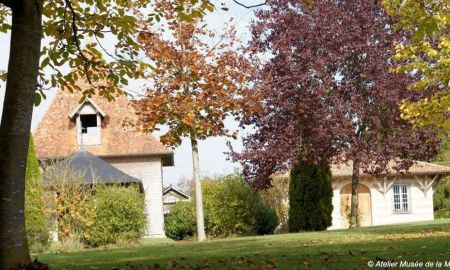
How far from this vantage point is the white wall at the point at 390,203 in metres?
40.7

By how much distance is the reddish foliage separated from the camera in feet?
74.7

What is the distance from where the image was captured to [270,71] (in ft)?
77.8

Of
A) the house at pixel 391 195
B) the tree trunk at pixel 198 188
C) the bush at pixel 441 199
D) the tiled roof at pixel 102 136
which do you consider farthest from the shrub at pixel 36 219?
the bush at pixel 441 199

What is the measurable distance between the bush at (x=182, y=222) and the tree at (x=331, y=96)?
6474 mm

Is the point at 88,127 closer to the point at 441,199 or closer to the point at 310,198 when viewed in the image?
the point at 310,198

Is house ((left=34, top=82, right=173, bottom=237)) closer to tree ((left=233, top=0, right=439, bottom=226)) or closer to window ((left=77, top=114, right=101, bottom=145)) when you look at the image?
window ((left=77, top=114, right=101, bottom=145))

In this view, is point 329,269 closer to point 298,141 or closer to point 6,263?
point 6,263

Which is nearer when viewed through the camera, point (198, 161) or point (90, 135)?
point (198, 161)

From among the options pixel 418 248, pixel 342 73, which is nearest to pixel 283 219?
pixel 342 73

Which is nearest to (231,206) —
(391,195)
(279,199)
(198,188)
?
(198,188)

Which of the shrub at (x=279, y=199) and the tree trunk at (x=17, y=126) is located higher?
the tree trunk at (x=17, y=126)

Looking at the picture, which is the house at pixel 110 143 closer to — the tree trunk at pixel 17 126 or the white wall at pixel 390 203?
the white wall at pixel 390 203

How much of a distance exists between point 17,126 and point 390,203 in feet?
121

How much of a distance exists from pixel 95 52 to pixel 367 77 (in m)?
15.1
